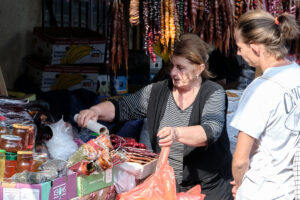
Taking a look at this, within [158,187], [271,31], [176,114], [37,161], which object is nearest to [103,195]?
[158,187]

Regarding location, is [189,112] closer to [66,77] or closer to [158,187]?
[158,187]

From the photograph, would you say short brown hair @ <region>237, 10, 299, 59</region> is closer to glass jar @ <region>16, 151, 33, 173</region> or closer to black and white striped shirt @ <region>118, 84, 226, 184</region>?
black and white striped shirt @ <region>118, 84, 226, 184</region>

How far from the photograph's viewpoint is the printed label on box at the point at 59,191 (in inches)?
67.7

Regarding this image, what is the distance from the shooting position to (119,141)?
2.39 metres

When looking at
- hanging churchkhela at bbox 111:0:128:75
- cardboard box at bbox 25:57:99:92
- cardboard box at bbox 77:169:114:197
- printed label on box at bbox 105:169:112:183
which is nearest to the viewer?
cardboard box at bbox 77:169:114:197

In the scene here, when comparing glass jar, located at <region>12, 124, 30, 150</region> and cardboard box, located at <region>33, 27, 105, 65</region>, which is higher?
cardboard box, located at <region>33, 27, 105, 65</region>

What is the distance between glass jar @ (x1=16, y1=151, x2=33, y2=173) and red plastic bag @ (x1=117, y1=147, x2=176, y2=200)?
52cm

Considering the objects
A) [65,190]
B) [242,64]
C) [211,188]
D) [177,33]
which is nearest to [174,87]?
[177,33]

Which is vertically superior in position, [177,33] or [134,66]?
[177,33]

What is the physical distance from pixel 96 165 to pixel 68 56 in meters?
2.21

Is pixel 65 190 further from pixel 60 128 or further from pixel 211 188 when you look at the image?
pixel 211 188

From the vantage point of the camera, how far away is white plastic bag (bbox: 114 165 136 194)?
84.9 inches

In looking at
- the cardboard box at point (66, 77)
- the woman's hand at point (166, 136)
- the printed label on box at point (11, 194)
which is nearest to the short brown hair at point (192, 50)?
the woman's hand at point (166, 136)

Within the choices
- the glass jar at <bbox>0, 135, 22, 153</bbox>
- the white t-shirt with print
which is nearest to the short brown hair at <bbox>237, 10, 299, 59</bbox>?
the white t-shirt with print
